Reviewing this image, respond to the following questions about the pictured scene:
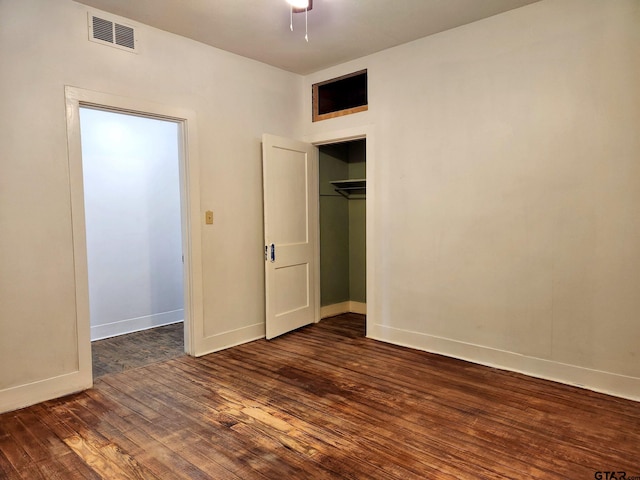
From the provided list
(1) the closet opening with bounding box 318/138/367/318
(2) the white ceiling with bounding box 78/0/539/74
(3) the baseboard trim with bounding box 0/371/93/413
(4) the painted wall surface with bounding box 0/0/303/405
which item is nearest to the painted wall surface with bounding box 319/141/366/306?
(1) the closet opening with bounding box 318/138/367/318

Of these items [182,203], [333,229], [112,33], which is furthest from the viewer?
[333,229]

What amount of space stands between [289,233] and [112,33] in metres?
2.32

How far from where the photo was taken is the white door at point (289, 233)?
Result: 4148 mm

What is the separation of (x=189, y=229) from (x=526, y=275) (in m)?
2.82

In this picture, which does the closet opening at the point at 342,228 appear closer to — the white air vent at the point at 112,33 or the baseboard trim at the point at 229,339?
the baseboard trim at the point at 229,339

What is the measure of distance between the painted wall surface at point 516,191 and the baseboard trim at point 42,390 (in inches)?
101

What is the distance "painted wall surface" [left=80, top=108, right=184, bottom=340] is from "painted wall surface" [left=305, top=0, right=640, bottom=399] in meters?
2.42

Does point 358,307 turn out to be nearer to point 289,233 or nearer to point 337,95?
point 289,233

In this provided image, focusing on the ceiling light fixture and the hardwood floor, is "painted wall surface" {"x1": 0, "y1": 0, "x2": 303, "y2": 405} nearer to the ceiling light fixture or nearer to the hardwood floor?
the hardwood floor

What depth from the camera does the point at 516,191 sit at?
3.24m

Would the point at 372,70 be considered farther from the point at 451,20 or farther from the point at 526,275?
the point at 526,275

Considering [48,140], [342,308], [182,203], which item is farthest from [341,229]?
[48,140]

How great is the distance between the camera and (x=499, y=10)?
3184 millimetres

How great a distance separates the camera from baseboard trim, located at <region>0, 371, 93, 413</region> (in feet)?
8.88
